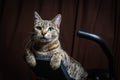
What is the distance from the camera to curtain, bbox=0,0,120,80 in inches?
71.6

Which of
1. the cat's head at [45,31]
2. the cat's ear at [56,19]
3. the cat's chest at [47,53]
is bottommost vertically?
the cat's chest at [47,53]

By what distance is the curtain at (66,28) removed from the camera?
1.82m

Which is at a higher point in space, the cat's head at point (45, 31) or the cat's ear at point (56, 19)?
the cat's ear at point (56, 19)

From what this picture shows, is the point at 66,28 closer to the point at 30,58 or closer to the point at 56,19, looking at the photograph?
the point at 56,19

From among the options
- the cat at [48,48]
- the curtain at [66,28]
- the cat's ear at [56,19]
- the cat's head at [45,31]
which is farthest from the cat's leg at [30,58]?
the curtain at [66,28]

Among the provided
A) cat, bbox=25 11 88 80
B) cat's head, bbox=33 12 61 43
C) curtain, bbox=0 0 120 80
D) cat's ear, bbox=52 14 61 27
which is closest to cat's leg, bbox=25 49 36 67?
cat, bbox=25 11 88 80

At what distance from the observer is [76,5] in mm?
1859

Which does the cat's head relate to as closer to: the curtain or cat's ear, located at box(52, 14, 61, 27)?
cat's ear, located at box(52, 14, 61, 27)

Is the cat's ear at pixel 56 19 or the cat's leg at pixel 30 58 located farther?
the cat's ear at pixel 56 19

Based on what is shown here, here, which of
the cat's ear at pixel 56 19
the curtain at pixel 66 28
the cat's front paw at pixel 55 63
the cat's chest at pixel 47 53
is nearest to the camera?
the cat's front paw at pixel 55 63

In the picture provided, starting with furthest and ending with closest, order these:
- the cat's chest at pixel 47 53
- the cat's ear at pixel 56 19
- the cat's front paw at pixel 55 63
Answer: the cat's ear at pixel 56 19 → the cat's chest at pixel 47 53 → the cat's front paw at pixel 55 63

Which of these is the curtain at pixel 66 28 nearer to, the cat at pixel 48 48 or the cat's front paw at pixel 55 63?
the cat at pixel 48 48

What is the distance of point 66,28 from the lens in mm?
1896

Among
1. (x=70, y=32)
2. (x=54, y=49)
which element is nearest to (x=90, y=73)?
(x=54, y=49)
